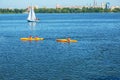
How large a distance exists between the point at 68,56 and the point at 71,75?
47.8 ft

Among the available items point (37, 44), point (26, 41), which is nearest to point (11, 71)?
point (37, 44)

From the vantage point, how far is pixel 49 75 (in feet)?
146

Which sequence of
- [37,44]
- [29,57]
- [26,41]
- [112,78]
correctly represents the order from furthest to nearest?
[26,41] → [37,44] → [29,57] → [112,78]

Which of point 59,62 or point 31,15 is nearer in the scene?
point 59,62

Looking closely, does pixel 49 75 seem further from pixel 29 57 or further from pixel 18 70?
pixel 29 57

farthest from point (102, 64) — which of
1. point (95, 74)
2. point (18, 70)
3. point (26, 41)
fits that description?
point (26, 41)

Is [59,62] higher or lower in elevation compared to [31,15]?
lower

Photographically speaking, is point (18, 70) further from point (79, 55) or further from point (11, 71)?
point (79, 55)

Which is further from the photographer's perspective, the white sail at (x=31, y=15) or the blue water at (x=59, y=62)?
the white sail at (x=31, y=15)

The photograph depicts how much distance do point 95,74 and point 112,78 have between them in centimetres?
285

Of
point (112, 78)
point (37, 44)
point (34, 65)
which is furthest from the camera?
point (37, 44)

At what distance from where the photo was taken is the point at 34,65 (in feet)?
169

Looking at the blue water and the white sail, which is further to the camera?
the white sail

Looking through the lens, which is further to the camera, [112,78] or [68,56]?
[68,56]
